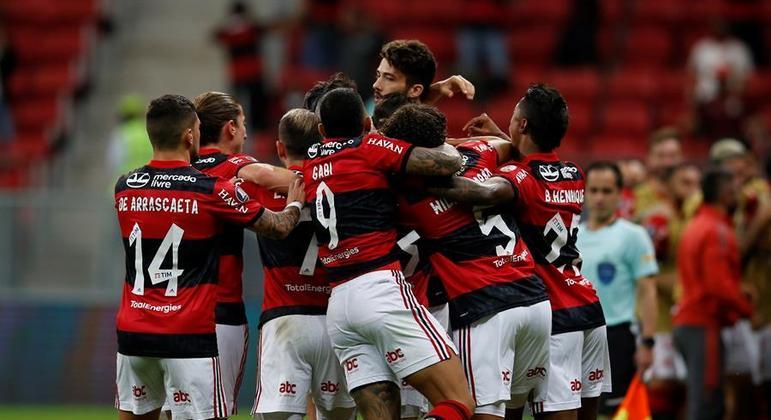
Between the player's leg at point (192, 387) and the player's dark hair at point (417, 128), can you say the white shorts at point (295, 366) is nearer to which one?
the player's leg at point (192, 387)

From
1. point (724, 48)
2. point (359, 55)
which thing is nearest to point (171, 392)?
point (359, 55)

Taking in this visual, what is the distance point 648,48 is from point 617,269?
395 inches

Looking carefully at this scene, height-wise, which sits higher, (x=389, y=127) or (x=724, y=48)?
(x=724, y=48)

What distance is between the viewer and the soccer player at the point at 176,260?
8.18m

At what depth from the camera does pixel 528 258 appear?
8562 mm

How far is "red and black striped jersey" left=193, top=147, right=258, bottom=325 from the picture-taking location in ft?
29.1

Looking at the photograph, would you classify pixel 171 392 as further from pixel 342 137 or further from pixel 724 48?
pixel 724 48

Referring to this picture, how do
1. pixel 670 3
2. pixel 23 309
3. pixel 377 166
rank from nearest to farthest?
1. pixel 377 166
2. pixel 23 309
3. pixel 670 3

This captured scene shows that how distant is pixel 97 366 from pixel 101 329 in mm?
414

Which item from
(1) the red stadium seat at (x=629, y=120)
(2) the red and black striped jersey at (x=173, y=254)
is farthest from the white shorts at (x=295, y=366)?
(1) the red stadium seat at (x=629, y=120)

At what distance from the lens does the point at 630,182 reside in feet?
42.6

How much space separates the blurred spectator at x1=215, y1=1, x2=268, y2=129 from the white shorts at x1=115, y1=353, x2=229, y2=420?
447 inches

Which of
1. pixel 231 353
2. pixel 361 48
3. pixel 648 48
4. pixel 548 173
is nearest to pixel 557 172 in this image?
pixel 548 173

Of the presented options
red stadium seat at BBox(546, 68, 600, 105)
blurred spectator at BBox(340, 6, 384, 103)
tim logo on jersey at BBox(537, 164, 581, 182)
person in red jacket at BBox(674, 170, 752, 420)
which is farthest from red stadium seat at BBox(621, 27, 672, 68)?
tim logo on jersey at BBox(537, 164, 581, 182)
